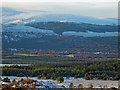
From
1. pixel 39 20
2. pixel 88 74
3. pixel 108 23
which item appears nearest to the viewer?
pixel 88 74

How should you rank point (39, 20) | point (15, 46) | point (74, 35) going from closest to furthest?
point (15, 46), point (74, 35), point (39, 20)

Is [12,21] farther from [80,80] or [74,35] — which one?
[80,80]

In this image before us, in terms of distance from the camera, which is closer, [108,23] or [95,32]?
[95,32]

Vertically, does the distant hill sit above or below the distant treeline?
above

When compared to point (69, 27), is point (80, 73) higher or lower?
lower

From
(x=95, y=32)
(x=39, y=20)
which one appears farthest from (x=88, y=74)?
(x=39, y=20)

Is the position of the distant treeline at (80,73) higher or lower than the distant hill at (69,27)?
lower

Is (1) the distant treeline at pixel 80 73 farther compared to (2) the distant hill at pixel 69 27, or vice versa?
(2) the distant hill at pixel 69 27

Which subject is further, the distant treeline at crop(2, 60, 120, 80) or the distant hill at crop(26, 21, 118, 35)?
the distant hill at crop(26, 21, 118, 35)

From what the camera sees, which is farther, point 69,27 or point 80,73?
point 69,27

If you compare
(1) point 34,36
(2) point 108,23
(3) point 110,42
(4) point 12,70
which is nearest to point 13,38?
(1) point 34,36
